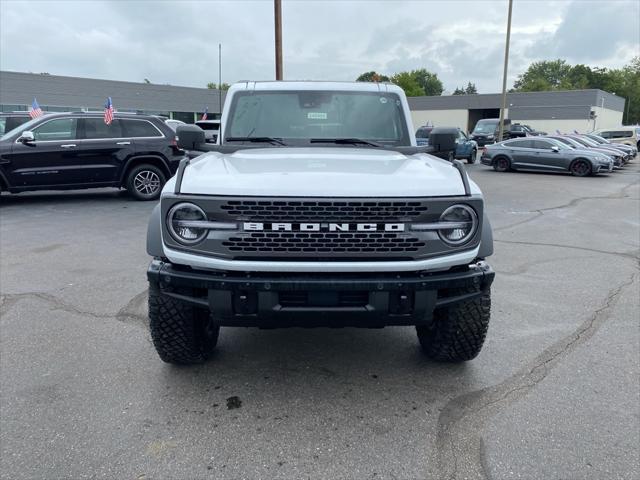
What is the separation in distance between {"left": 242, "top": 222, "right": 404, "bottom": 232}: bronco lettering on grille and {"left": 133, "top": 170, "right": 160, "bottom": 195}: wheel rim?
30.0 ft

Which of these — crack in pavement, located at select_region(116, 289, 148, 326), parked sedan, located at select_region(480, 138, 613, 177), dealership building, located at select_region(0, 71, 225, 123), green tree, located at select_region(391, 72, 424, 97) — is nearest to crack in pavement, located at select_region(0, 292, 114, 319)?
crack in pavement, located at select_region(116, 289, 148, 326)

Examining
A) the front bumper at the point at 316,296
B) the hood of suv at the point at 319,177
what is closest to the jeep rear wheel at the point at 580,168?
the hood of suv at the point at 319,177

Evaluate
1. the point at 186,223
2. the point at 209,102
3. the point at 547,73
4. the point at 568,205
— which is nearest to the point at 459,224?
the point at 186,223

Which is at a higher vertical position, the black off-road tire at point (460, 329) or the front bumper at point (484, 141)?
the front bumper at point (484, 141)

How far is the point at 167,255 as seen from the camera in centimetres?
282

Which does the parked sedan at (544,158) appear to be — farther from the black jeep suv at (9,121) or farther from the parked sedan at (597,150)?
the black jeep suv at (9,121)

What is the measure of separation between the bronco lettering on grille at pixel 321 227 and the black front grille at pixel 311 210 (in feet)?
0.09

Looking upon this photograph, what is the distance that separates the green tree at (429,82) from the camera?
141 meters

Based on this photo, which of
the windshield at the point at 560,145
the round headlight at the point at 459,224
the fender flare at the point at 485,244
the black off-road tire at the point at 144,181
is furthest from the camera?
the windshield at the point at 560,145

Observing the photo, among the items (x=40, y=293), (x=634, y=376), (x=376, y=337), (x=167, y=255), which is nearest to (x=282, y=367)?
(x=376, y=337)

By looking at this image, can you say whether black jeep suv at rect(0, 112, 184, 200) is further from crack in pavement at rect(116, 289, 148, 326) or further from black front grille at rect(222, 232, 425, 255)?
black front grille at rect(222, 232, 425, 255)

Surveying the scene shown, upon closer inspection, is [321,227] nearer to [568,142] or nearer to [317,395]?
[317,395]

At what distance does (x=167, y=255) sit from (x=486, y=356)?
2.43m

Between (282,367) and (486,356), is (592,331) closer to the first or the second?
(486,356)
